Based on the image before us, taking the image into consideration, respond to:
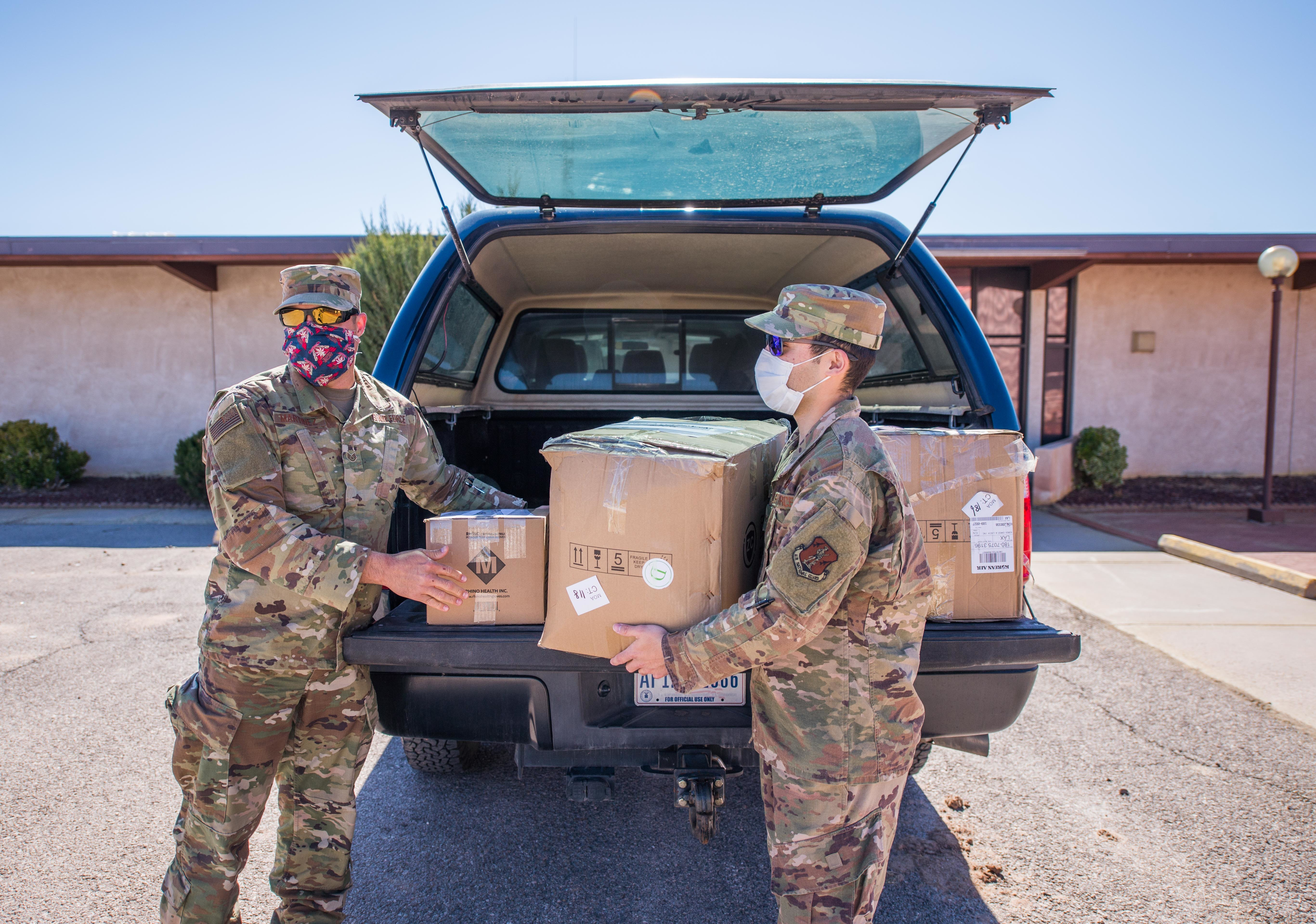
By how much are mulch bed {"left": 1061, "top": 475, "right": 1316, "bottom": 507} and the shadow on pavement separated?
318 inches

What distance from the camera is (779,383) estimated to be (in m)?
1.66

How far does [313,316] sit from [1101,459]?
10.1 meters

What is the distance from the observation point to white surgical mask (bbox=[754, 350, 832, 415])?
1.63 metres

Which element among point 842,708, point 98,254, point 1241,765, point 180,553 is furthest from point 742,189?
point 98,254

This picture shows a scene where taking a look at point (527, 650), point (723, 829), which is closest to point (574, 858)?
point (723, 829)

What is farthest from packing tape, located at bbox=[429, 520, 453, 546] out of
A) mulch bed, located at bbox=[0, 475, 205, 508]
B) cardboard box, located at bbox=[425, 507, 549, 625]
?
mulch bed, located at bbox=[0, 475, 205, 508]

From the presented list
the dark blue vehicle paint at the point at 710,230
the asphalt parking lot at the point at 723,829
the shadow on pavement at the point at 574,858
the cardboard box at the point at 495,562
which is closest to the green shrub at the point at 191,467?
the asphalt parking lot at the point at 723,829

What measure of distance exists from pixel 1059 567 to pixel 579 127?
225 inches

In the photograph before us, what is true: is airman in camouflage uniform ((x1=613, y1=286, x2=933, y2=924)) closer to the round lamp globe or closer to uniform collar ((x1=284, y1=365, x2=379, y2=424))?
uniform collar ((x1=284, y1=365, x2=379, y2=424))

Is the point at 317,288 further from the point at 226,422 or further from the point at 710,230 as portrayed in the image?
the point at 710,230

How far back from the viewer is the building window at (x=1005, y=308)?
34.6ft

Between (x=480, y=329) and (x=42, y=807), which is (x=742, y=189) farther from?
(x=42, y=807)

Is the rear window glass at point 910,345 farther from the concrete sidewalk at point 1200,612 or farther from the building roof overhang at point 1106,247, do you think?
the building roof overhang at point 1106,247

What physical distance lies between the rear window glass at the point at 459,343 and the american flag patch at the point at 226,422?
2.59 feet
